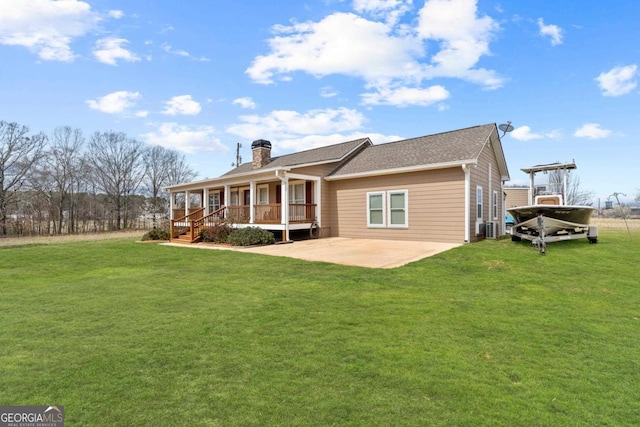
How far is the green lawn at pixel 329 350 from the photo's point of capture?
95.5 inches

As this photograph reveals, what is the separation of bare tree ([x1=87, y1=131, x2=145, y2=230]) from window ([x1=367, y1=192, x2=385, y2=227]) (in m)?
33.3

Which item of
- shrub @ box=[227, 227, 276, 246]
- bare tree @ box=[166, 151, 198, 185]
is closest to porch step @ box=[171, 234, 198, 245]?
shrub @ box=[227, 227, 276, 246]

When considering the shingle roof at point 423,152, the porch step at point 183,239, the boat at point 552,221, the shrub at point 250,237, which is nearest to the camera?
the boat at point 552,221

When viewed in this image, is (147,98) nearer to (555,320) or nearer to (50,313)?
(50,313)

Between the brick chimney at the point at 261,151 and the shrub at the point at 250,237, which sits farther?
the brick chimney at the point at 261,151

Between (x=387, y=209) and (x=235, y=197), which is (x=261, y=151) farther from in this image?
(x=387, y=209)

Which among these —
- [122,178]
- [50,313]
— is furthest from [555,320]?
[122,178]

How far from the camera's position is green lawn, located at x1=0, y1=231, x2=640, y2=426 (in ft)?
7.96

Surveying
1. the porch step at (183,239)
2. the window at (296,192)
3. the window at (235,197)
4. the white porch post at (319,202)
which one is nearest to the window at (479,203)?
the white porch post at (319,202)

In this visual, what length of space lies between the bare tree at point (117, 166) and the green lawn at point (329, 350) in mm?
35744

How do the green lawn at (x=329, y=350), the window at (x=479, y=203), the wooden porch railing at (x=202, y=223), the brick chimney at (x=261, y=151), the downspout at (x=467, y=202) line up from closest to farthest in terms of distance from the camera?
the green lawn at (x=329, y=350)
the downspout at (x=467, y=202)
the window at (x=479, y=203)
the wooden porch railing at (x=202, y=223)
the brick chimney at (x=261, y=151)

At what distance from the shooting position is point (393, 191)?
44.9 feet

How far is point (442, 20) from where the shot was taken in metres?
11.1

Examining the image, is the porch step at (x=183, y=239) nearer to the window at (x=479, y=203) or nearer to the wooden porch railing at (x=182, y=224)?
the wooden porch railing at (x=182, y=224)
